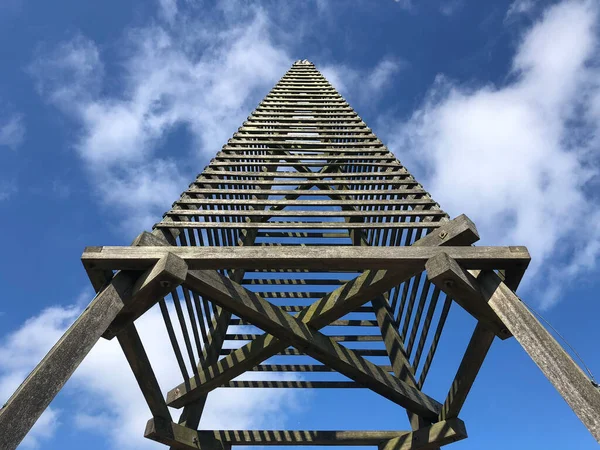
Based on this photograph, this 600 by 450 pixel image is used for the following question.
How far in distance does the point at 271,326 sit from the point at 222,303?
15.9 inches

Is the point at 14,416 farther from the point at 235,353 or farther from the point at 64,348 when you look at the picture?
the point at 235,353

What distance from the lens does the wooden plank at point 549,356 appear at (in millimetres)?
2363

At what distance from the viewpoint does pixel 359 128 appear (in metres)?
6.88

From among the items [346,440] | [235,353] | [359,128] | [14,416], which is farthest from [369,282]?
[359,128]

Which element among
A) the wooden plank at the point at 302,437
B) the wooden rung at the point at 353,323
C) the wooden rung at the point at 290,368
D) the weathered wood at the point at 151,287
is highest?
the wooden rung at the point at 353,323

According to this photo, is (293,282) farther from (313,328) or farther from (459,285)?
→ (459,285)

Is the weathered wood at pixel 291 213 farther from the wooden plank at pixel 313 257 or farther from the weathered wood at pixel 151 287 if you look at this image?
the weathered wood at pixel 151 287

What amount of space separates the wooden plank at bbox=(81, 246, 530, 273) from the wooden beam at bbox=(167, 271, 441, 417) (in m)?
0.22

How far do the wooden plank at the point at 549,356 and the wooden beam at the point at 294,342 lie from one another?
1.37m

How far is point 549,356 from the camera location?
8.51 ft

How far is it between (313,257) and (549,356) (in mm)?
1421

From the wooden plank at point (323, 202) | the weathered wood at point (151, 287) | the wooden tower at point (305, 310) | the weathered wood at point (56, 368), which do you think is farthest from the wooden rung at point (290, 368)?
the weathered wood at point (56, 368)

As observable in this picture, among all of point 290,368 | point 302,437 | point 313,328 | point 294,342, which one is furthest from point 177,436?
point 290,368

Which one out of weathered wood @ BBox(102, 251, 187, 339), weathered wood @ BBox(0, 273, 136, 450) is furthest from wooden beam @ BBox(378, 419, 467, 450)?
weathered wood @ BBox(0, 273, 136, 450)
